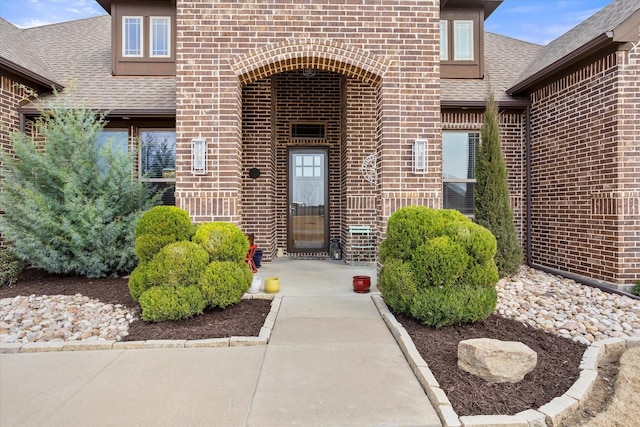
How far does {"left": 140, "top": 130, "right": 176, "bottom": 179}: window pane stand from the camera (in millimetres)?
7691

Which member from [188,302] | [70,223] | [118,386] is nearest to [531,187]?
[188,302]

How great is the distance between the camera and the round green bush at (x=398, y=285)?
12.7 feet

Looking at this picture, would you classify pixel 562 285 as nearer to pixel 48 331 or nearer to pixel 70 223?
pixel 48 331

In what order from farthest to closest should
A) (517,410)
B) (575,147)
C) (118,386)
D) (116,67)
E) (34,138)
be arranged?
(116,67), (34,138), (575,147), (118,386), (517,410)

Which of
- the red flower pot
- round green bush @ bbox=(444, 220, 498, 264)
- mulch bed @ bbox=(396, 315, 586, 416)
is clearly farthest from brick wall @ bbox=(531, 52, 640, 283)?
the red flower pot

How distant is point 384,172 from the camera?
5352mm

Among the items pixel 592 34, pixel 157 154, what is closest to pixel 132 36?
pixel 157 154

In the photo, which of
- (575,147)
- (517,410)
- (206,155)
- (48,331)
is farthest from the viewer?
(575,147)

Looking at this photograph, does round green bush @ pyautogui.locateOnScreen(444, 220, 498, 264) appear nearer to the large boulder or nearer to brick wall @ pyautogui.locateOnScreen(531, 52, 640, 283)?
the large boulder

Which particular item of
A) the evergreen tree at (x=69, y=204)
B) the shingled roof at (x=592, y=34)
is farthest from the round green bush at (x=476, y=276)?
the evergreen tree at (x=69, y=204)

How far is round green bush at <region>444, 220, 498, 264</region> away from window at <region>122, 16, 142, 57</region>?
778cm

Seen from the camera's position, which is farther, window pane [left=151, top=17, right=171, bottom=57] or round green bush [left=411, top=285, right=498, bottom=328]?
window pane [left=151, top=17, right=171, bottom=57]

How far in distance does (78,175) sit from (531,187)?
26.3 feet

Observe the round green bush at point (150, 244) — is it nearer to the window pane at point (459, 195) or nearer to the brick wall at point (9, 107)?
the brick wall at point (9, 107)
